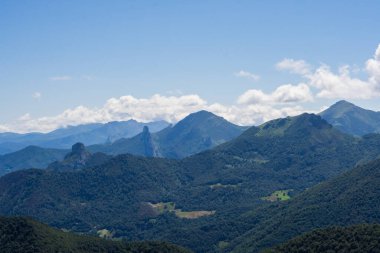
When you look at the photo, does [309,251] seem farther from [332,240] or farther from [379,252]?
[379,252]

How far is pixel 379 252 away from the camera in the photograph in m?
183

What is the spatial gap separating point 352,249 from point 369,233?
1170 cm

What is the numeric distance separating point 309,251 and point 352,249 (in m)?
15.0

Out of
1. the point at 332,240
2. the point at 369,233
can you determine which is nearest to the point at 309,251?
the point at 332,240

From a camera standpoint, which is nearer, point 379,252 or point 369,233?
point 379,252

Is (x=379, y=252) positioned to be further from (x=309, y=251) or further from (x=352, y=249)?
(x=309, y=251)

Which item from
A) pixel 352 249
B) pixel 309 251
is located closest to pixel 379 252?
pixel 352 249

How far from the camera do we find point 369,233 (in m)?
198

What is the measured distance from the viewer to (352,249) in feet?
625

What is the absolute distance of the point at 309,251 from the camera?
19525cm

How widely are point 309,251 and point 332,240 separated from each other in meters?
9.73

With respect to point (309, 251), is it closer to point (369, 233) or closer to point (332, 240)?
point (332, 240)

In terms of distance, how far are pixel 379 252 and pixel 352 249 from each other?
10101mm

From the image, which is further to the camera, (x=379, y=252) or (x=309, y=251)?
(x=309, y=251)
